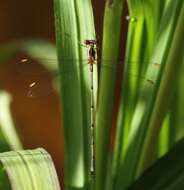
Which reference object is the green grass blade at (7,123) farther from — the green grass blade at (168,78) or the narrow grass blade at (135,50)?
the green grass blade at (168,78)

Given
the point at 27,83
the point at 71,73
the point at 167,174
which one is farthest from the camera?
the point at 27,83

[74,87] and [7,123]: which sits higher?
[74,87]

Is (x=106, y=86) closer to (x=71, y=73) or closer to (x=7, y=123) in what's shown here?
(x=71, y=73)

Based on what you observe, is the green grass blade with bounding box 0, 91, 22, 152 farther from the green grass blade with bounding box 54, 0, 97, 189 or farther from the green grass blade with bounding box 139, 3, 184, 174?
the green grass blade with bounding box 139, 3, 184, 174

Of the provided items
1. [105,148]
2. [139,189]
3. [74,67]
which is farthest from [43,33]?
[139,189]

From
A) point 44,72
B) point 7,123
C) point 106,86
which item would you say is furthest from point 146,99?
point 7,123

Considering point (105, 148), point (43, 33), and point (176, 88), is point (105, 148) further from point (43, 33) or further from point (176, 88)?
point (43, 33)

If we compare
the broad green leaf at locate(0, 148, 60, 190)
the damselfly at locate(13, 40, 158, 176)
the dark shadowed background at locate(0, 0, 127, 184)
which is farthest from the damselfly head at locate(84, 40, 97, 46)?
the broad green leaf at locate(0, 148, 60, 190)
